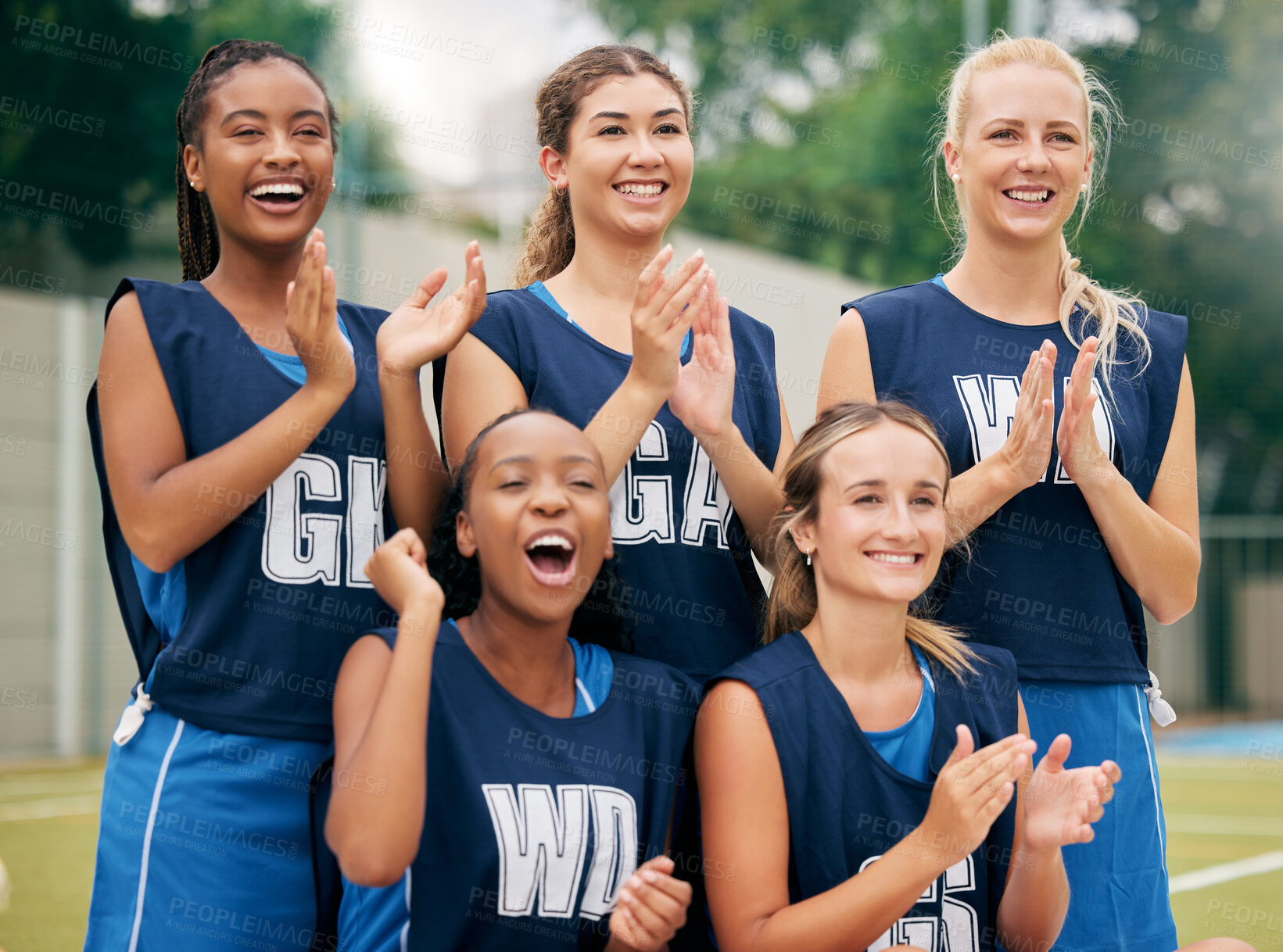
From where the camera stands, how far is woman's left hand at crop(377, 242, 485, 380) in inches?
95.0

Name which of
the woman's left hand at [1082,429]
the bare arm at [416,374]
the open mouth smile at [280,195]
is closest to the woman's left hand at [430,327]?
the bare arm at [416,374]

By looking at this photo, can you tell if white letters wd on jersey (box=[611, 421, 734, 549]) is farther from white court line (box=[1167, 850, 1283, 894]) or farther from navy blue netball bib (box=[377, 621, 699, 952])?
white court line (box=[1167, 850, 1283, 894])

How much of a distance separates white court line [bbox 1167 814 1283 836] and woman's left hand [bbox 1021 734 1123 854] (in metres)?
7.47

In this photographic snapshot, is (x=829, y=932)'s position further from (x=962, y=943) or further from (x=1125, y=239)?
(x=1125, y=239)

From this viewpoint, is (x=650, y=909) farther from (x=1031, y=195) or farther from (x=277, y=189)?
(x=1031, y=195)

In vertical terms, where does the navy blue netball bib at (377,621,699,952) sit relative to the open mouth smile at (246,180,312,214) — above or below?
below

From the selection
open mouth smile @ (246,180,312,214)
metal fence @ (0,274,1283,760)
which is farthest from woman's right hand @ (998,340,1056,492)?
metal fence @ (0,274,1283,760)

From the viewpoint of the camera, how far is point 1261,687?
15.5m

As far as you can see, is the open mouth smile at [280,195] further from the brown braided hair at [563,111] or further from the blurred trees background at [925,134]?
the blurred trees background at [925,134]

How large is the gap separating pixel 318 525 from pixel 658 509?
64 cm

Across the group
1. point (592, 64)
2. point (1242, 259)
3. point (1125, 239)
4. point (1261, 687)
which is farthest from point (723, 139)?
point (592, 64)

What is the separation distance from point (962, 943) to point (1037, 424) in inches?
38.1

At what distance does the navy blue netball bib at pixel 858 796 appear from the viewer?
7.79 ft

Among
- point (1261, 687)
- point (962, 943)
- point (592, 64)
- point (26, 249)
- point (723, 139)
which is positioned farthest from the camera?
point (723, 139)
